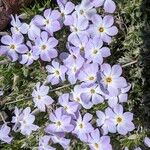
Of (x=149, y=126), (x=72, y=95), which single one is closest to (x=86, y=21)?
(x=72, y=95)

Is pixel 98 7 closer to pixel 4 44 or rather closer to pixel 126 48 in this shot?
pixel 126 48

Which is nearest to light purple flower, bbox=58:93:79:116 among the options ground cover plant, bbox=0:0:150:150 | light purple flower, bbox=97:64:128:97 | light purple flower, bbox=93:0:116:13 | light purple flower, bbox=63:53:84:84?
ground cover plant, bbox=0:0:150:150

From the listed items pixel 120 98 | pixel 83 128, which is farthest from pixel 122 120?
pixel 83 128

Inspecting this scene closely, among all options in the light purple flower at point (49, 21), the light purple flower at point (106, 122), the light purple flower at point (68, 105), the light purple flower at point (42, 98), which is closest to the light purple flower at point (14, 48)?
the light purple flower at point (49, 21)

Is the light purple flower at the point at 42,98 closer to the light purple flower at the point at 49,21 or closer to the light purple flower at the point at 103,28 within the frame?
the light purple flower at the point at 49,21

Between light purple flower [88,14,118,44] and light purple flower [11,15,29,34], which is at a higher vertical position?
light purple flower [11,15,29,34]

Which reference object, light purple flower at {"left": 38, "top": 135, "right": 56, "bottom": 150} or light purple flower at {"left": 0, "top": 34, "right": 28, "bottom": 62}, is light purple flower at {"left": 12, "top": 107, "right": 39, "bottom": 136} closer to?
light purple flower at {"left": 38, "top": 135, "right": 56, "bottom": 150}

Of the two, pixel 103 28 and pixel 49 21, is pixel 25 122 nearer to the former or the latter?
pixel 49 21

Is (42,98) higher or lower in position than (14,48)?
lower
